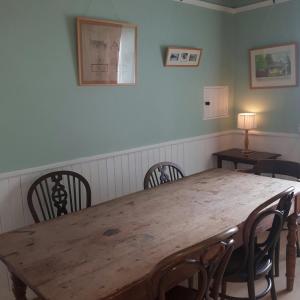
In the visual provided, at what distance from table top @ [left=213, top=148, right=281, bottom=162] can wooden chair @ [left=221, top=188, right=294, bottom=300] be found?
1.69 m

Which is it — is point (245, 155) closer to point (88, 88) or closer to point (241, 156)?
point (241, 156)

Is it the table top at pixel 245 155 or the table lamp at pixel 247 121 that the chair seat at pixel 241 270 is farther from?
the table lamp at pixel 247 121

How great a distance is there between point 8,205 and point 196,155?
6.72ft

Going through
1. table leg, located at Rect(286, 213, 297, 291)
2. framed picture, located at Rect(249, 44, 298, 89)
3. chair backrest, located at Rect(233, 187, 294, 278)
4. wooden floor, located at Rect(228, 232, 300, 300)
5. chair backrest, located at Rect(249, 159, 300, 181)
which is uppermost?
framed picture, located at Rect(249, 44, 298, 89)

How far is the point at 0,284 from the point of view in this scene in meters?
2.38

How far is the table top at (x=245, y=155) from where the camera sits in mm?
3607

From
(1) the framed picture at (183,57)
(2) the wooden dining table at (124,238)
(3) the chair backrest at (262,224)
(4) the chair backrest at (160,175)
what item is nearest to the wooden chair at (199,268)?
(2) the wooden dining table at (124,238)

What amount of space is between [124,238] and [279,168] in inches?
64.9

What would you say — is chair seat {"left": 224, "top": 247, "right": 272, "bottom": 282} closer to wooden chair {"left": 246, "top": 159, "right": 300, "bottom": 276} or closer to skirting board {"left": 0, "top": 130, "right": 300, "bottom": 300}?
wooden chair {"left": 246, "top": 159, "right": 300, "bottom": 276}

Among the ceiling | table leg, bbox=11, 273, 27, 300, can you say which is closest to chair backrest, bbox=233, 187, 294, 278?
table leg, bbox=11, 273, 27, 300

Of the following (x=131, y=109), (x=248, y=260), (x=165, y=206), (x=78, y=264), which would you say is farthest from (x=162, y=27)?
(x=78, y=264)

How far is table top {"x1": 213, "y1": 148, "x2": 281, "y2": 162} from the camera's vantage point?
11.8 ft

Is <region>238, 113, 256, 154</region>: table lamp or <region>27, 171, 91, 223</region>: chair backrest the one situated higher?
<region>238, 113, 256, 154</region>: table lamp

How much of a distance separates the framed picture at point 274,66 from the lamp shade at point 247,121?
1.24 feet
